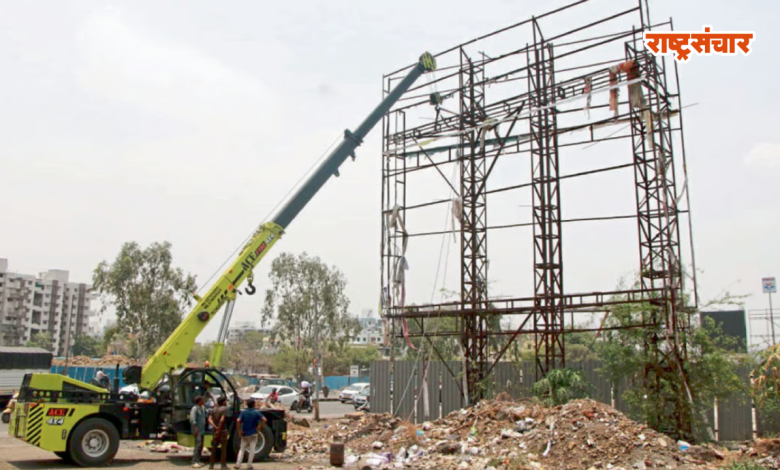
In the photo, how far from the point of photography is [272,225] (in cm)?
1738

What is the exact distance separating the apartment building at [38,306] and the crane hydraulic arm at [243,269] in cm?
8609

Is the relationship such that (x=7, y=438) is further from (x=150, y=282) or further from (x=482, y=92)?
(x=150, y=282)

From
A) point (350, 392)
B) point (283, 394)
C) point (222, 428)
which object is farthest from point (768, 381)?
point (350, 392)

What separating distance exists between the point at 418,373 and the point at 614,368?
748cm

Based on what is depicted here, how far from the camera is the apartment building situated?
339 feet

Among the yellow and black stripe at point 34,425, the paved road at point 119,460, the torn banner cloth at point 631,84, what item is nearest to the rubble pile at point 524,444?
the paved road at point 119,460

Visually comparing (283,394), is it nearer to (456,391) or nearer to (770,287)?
(456,391)

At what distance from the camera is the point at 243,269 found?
1666cm

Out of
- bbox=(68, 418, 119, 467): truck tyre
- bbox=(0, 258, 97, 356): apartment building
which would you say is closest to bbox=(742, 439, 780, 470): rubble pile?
bbox=(68, 418, 119, 467): truck tyre

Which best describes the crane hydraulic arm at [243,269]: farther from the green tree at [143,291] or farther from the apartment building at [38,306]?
the apartment building at [38,306]

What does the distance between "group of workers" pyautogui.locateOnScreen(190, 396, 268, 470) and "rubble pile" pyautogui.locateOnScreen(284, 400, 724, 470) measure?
242 cm

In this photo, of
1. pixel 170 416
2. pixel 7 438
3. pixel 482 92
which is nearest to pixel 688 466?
pixel 170 416

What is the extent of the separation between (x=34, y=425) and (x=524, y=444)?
33.5 feet

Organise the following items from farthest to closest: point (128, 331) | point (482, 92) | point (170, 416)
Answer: point (128, 331), point (482, 92), point (170, 416)
